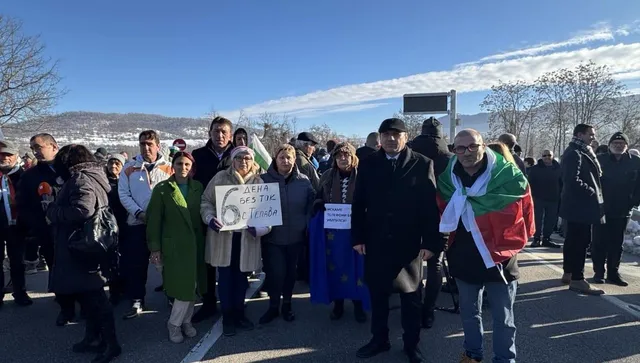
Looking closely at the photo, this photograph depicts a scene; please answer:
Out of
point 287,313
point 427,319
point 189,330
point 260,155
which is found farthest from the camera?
point 260,155

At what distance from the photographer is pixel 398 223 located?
336 cm

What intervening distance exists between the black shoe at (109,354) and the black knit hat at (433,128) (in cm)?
417

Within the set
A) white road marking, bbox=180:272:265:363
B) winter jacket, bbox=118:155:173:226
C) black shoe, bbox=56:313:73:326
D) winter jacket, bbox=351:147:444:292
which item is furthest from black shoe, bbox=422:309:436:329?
black shoe, bbox=56:313:73:326

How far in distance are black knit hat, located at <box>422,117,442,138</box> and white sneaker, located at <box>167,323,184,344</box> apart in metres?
3.70

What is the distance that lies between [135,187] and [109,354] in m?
1.92

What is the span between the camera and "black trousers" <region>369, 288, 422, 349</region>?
3.43 meters

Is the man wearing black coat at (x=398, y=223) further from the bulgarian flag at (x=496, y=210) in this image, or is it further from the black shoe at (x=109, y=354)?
the black shoe at (x=109, y=354)

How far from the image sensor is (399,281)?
3377mm

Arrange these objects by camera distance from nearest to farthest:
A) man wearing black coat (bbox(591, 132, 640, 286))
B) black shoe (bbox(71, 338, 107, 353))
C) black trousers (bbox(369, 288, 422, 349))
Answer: black trousers (bbox(369, 288, 422, 349)) → black shoe (bbox(71, 338, 107, 353)) → man wearing black coat (bbox(591, 132, 640, 286))

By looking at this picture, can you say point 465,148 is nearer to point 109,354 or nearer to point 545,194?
point 109,354

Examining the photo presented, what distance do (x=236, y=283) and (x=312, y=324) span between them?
1.02m

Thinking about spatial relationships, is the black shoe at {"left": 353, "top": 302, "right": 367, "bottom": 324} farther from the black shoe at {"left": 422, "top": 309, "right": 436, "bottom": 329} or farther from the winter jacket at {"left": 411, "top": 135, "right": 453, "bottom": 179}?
the winter jacket at {"left": 411, "top": 135, "right": 453, "bottom": 179}

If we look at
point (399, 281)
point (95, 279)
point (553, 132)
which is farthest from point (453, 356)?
point (553, 132)

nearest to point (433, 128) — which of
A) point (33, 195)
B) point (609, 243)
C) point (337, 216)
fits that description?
point (337, 216)
